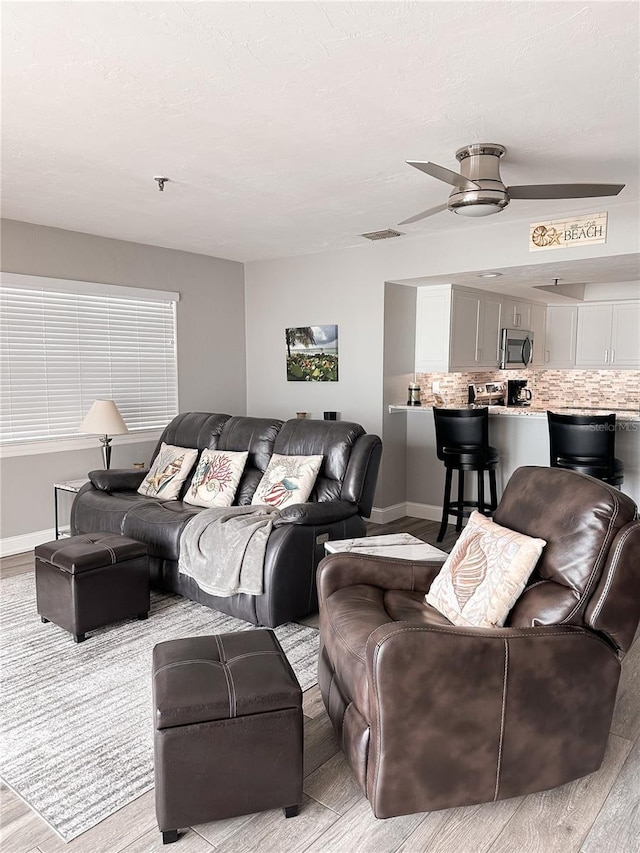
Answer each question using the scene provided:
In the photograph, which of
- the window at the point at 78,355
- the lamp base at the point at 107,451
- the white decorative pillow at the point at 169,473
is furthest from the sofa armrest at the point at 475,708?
the window at the point at 78,355

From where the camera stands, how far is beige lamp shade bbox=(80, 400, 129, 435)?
471 centimetres

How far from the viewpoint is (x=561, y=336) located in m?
7.64

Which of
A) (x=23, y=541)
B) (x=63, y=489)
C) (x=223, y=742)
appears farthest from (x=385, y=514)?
(x=223, y=742)

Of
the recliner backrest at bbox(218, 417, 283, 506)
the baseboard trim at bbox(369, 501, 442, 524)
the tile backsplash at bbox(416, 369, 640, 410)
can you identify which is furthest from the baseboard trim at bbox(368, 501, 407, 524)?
the recliner backrest at bbox(218, 417, 283, 506)

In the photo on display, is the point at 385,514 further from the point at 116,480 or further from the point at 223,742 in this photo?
the point at 223,742

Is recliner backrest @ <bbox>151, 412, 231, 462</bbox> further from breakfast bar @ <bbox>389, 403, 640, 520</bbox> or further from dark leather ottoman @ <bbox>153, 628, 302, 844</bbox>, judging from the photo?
dark leather ottoman @ <bbox>153, 628, 302, 844</bbox>

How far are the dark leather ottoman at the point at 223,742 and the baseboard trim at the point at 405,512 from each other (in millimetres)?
3791

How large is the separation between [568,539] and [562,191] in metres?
1.73

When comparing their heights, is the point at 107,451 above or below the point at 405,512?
above

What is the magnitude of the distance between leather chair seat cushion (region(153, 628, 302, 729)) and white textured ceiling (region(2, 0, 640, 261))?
82.6 inches

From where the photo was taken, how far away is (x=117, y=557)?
10.9ft

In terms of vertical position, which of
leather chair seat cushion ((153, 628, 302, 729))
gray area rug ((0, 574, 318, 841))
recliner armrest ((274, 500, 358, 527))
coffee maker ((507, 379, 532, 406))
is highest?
coffee maker ((507, 379, 532, 406))

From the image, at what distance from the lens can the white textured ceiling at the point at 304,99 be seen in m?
1.97

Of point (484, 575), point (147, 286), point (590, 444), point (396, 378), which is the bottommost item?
point (484, 575)
